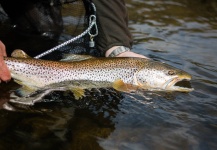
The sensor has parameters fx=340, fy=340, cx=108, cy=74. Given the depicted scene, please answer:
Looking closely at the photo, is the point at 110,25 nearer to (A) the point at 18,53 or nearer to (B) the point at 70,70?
(B) the point at 70,70

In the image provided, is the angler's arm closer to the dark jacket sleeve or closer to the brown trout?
the dark jacket sleeve

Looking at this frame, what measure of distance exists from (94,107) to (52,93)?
38 centimetres

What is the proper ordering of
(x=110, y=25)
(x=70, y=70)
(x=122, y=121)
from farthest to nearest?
(x=110, y=25)
(x=70, y=70)
(x=122, y=121)

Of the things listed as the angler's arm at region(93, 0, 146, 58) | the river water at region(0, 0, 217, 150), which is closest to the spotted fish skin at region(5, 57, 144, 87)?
the river water at region(0, 0, 217, 150)

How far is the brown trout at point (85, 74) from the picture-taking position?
2643 millimetres

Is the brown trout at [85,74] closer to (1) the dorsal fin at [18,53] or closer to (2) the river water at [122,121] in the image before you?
(1) the dorsal fin at [18,53]

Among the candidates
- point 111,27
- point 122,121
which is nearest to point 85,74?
point 122,121

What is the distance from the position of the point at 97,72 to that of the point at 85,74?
0.10m

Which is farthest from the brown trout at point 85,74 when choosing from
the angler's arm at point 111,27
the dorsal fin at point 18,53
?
the angler's arm at point 111,27

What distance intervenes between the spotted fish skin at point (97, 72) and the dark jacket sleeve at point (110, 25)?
0.35 m

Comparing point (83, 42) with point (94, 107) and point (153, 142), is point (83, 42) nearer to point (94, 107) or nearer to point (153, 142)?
point (94, 107)

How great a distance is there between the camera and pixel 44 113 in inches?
102

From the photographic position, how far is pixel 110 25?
3.13 metres

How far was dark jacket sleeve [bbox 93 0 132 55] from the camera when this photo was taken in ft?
10.2
